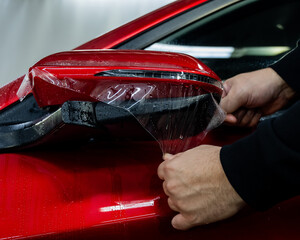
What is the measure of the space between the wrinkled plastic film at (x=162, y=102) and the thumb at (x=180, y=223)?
5.3 inches

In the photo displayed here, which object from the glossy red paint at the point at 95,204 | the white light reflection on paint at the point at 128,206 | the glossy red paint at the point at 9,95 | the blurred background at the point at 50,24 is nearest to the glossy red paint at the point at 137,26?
the glossy red paint at the point at 9,95

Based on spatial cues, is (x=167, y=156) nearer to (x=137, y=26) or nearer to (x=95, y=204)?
(x=95, y=204)

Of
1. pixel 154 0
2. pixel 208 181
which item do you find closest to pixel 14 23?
pixel 154 0

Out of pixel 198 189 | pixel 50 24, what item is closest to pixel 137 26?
pixel 198 189

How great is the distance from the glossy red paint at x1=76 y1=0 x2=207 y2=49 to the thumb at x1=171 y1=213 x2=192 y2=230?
1.57 feet

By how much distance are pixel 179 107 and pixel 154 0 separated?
320cm

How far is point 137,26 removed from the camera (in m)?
0.85

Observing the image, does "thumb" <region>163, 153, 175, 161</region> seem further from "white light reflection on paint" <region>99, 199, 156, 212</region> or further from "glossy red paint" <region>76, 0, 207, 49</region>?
"glossy red paint" <region>76, 0, 207, 49</region>

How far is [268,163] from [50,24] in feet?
10.7

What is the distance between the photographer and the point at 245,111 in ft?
2.85

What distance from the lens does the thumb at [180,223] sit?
513 millimetres

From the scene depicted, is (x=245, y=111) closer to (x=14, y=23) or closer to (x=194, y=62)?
(x=194, y=62)

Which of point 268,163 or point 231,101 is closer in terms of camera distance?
point 268,163

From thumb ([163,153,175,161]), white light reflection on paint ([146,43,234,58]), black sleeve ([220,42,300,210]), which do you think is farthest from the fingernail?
white light reflection on paint ([146,43,234,58])
